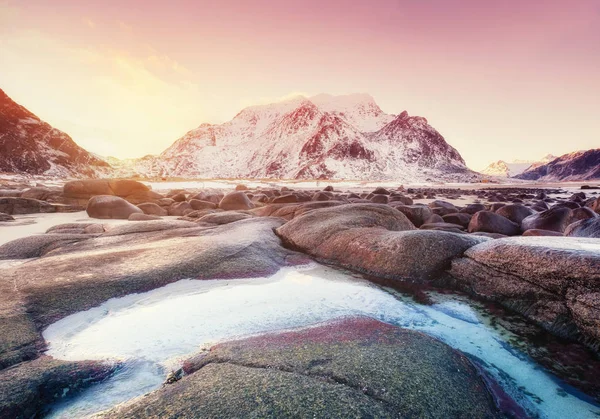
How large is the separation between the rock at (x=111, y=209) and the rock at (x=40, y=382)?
1025 centimetres

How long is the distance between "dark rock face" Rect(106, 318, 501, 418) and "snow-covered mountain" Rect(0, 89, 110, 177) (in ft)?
348

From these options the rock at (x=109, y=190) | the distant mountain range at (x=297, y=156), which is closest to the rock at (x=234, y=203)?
the rock at (x=109, y=190)

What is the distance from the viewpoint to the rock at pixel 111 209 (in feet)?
38.0

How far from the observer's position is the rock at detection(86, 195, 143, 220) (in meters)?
11.6

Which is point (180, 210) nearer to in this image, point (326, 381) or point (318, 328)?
point (318, 328)

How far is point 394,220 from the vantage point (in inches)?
273

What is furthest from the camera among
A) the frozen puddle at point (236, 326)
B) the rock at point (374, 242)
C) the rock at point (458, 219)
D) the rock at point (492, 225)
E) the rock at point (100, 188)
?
the rock at point (100, 188)

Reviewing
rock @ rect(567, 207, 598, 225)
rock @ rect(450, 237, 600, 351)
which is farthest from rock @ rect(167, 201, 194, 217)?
rock @ rect(567, 207, 598, 225)

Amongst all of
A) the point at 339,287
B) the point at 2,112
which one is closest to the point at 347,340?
the point at 339,287

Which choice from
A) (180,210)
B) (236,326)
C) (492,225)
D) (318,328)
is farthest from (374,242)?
(180,210)

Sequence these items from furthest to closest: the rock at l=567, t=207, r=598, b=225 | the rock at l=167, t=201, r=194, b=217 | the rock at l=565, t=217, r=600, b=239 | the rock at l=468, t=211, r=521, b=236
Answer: the rock at l=167, t=201, r=194, b=217 < the rock at l=468, t=211, r=521, b=236 < the rock at l=567, t=207, r=598, b=225 < the rock at l=565, t=217, r=600, b=239

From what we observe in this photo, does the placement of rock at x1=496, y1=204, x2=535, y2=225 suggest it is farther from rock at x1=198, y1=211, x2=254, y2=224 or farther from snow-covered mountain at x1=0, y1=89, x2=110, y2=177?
snow-covered mountain at x1=0, y1=89, x2=110, y2=177

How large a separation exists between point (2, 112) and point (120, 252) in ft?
412

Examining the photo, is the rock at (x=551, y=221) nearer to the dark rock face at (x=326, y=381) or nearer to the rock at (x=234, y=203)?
the dark rock face at (x=326, y=381)
